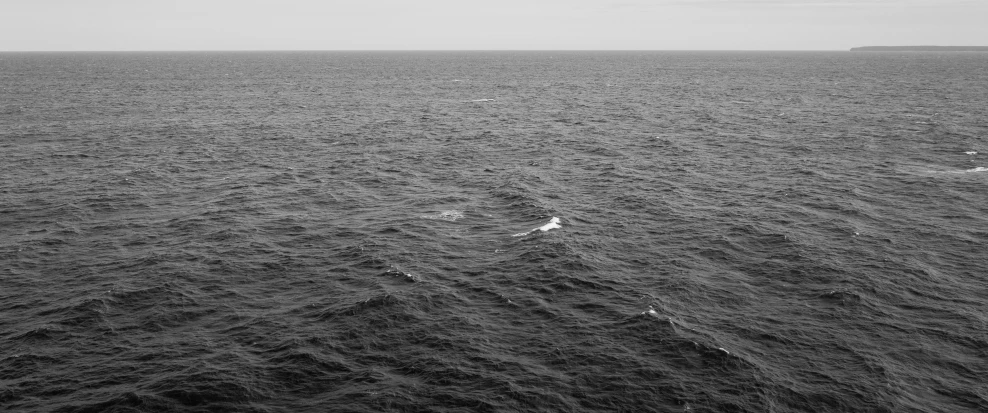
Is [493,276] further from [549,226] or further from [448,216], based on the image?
[448,216]

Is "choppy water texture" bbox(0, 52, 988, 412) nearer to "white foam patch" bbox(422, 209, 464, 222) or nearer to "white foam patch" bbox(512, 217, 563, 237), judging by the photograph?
"white foam patch" bbox(512, 217, 563, 237)

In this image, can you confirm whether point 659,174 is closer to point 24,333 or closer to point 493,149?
point 493,149

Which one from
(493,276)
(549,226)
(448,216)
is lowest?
(493,276)

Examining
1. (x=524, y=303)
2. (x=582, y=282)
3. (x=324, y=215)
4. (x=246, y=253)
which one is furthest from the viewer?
(x=324, y=215)

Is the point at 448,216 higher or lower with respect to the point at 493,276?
higher

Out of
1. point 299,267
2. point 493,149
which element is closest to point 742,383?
point 299,267

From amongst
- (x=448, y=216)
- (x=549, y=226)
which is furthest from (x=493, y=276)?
(x=448, y=216)

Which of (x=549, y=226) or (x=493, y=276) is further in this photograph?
(x=549, y=226)

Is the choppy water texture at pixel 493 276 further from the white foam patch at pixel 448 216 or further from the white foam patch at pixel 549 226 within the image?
the white foam patch at pixel 448 216

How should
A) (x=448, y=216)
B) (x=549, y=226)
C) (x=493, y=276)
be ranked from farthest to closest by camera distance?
1. (x=448, y=216)
2. (x=549, y=226)
3. (x=493, y=276)
